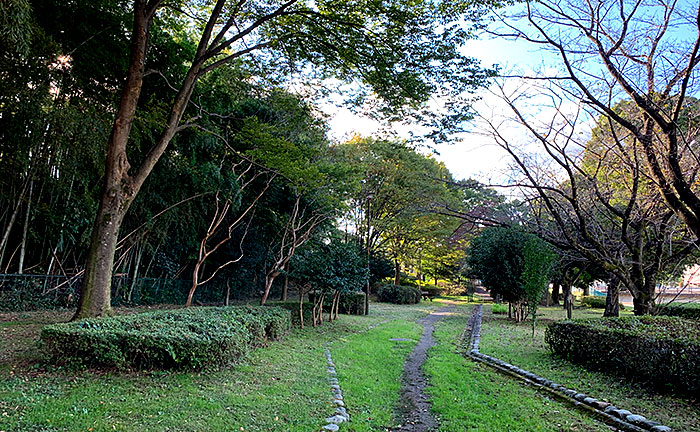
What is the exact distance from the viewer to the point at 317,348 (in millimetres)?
7762

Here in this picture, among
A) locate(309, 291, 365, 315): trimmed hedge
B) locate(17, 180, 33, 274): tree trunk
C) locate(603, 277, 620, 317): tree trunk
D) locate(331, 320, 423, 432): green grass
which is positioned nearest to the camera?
locate(331, 320, 423, 432): green grass

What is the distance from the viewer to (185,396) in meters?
3.91

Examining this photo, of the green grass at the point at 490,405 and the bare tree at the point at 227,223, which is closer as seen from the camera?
the green grass at the point at 490,405

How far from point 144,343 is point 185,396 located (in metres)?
0.89

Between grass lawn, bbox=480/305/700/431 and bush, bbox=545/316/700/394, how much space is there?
0.19 metres

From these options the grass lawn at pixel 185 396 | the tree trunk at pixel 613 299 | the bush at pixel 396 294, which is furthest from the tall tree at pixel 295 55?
the bush at pixel 396 294

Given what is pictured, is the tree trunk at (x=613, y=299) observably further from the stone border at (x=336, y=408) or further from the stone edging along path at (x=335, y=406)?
the stone border at (x=336, y=408)

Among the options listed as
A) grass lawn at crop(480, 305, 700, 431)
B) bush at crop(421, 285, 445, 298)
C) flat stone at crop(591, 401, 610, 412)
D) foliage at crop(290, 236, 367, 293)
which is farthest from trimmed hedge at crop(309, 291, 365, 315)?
bush at crop(421, 285, 445, 298)

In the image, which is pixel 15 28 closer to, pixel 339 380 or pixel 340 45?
pixel 340 45

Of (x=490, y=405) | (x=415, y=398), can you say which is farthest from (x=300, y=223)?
(x=490, y=405)

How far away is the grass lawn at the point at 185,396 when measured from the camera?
3.19 metres

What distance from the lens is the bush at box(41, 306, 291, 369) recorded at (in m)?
4.27

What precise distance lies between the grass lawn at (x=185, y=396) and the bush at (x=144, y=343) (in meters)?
0.16

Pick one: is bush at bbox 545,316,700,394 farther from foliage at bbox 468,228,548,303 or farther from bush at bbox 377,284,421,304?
bush at bbox 377,284,421,304
